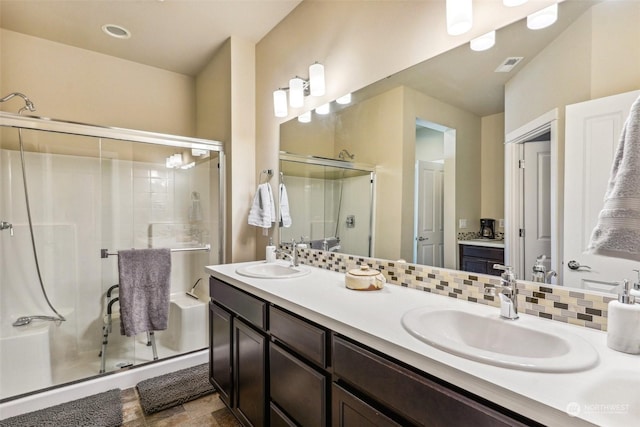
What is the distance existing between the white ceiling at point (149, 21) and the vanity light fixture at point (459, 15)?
1313 millimetres

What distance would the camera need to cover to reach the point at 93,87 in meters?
2.77

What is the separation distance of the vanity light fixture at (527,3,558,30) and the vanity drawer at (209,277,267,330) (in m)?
1.50

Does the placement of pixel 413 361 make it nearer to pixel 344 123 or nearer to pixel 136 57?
pixel 344 123

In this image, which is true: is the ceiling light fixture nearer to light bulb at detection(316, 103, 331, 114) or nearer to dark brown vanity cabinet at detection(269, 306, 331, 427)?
light bulb at detection(316, 103, 331, 114)

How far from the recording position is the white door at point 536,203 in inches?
40.9

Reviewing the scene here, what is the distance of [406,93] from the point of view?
1.51 metres

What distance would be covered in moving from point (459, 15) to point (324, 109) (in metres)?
0.95

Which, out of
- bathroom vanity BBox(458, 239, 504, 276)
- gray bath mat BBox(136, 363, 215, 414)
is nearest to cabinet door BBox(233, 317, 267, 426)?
gray bath mat BBox(136, 363, 215, 414)

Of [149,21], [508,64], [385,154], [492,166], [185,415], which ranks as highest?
[149,21]

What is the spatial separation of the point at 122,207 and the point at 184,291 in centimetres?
89

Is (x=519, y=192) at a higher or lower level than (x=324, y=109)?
lower

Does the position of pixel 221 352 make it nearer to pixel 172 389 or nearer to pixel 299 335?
pixel 172 389

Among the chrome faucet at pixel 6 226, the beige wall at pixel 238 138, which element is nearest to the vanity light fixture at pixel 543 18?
the beige wall at pixel 238 138

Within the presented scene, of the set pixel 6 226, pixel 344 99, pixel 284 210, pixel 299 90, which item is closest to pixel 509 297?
pixel 344 99
